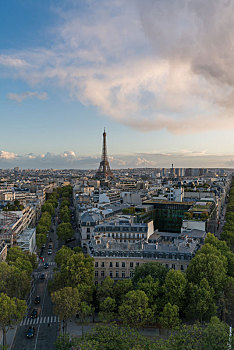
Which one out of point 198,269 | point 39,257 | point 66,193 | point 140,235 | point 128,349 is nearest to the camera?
point 128,349

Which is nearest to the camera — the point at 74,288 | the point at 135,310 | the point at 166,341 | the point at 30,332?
the point at 166,341

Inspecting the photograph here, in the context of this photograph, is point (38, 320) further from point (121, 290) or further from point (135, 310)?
point (135, 310)

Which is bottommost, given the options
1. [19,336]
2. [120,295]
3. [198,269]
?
[19,336]

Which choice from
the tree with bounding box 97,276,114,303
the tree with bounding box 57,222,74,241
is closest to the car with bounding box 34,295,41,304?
the tree with bounding box 97,276,114,303

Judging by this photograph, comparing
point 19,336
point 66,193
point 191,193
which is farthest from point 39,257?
point 66,193

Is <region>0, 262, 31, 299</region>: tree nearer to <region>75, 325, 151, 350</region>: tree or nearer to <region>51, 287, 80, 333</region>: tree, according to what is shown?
<region>51, 287, 80, 333</region>: tree

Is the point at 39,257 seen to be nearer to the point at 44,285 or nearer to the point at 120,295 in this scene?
the point at 44,285

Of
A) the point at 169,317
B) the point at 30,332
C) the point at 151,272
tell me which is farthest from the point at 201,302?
the point at 30,332

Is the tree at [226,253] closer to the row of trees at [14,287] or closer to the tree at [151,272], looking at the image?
the tree at [151,272]

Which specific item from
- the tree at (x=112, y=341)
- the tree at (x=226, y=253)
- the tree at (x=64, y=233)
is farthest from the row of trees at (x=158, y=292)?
the tree at (x=64, y=233)
